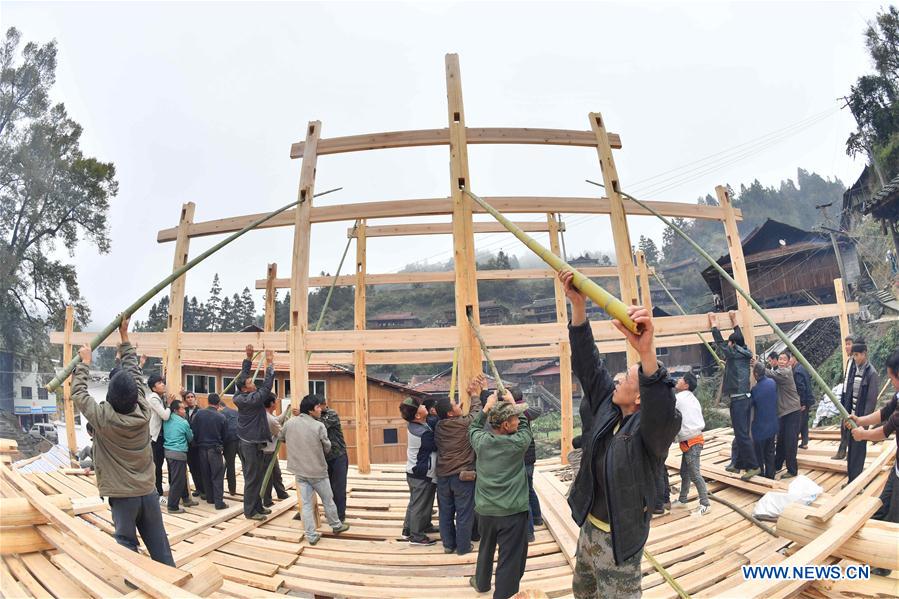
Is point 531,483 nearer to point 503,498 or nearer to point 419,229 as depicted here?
point 503,498

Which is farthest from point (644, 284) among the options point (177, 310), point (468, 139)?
point (177, 310)

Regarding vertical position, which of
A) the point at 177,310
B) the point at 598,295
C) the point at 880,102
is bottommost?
the point at 598,295

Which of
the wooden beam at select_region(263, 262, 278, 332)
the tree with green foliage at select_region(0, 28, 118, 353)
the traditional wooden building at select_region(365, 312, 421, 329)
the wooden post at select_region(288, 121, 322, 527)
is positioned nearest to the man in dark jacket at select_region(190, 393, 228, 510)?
the wooden post at select_region(288, 121, 322, 527)

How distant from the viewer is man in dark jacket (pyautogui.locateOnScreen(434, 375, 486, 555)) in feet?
16.4

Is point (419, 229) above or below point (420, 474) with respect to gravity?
above

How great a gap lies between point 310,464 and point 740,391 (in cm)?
636

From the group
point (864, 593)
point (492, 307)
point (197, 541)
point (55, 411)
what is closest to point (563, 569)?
point (864, 593)

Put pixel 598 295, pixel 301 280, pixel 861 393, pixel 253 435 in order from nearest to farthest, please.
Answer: pixel 598 295
pixel 301 280
pixel 861 393
pixel 253 435

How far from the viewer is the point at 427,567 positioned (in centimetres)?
466

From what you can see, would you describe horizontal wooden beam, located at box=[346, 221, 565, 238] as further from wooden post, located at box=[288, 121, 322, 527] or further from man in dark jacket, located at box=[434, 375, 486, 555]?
man in dark jacket, located at box=[434, 375, 486, 555]

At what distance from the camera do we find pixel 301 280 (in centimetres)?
589

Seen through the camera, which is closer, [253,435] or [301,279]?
[301,279]

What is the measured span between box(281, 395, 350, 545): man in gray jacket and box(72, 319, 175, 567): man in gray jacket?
5.47ft

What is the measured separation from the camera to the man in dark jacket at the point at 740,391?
6.67m
